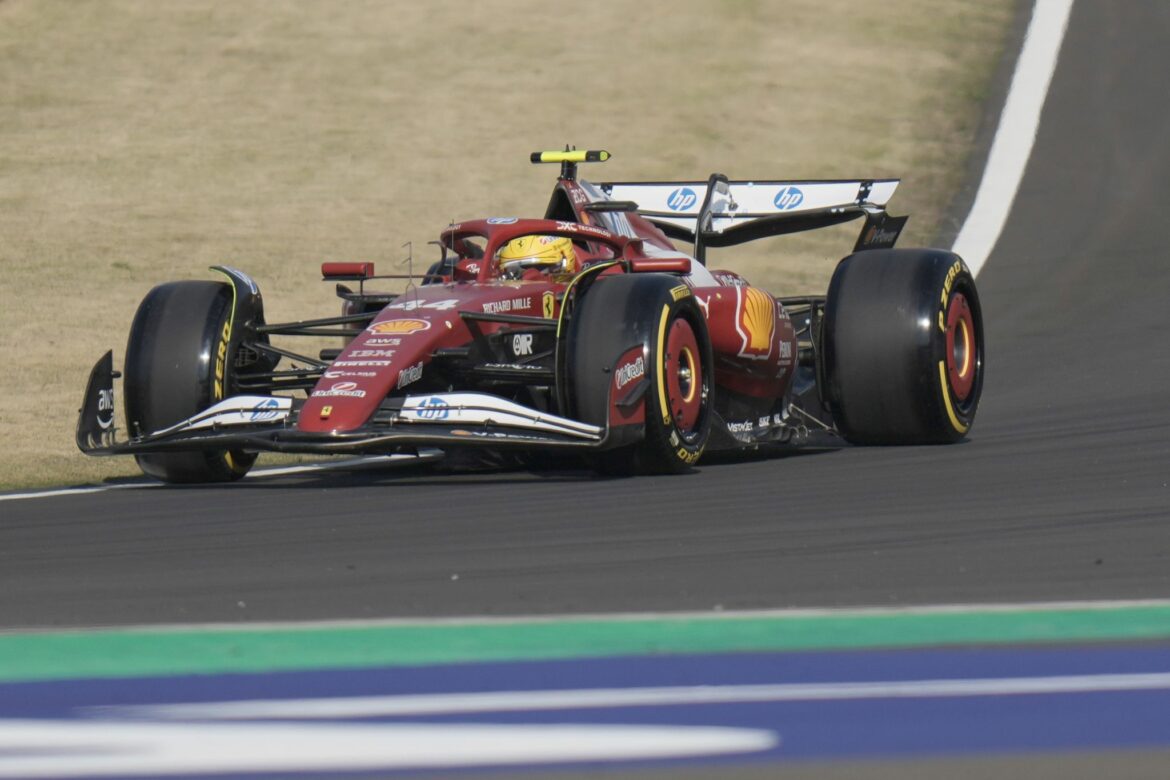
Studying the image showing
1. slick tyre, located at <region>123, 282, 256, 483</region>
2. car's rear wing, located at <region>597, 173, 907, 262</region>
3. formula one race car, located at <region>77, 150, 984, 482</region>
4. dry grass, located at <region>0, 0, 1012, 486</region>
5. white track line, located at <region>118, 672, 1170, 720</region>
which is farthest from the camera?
dry grass, located at <region>0, 0, 1012, 486</region>

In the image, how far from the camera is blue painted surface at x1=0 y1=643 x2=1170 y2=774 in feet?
14.1

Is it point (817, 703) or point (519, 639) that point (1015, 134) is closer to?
point (519, 639)

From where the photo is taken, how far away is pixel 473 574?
659cm

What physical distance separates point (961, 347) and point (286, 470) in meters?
3.81

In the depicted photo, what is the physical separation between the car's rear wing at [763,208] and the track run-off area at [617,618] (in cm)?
166

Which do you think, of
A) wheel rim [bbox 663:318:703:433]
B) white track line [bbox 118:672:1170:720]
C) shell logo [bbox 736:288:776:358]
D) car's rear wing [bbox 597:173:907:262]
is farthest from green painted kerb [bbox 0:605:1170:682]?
car's rear wing [bbox 597:173:907:262]

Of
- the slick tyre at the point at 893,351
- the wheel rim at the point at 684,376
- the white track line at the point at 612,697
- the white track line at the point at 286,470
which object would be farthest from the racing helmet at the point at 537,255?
the white track line at the point at 612,697

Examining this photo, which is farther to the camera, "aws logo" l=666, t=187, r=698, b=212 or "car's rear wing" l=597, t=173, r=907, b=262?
"aws logo" l=666, t=187, r=698, b=212

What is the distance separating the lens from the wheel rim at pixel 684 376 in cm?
A: 933

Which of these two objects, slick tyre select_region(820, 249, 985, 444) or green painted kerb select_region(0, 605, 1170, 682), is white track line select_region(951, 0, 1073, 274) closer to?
slick tyre select_region(820, 249, 985, 444)

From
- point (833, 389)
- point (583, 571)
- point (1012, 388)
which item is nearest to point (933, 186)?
point (1012, 388)

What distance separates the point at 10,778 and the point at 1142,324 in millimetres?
12768

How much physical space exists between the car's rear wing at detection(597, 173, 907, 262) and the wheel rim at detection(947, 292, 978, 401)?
0.99 meters

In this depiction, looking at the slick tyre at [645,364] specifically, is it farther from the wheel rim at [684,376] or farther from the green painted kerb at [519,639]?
the green painted kerb at [519,639]
